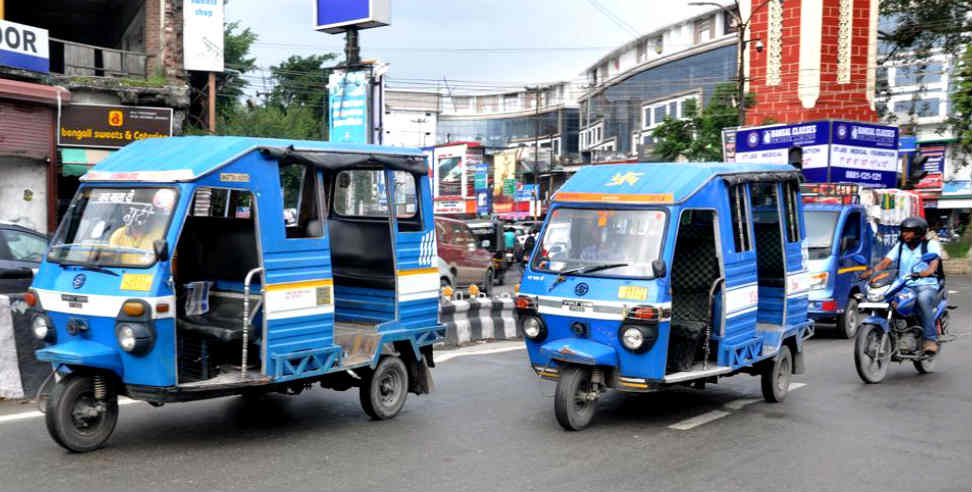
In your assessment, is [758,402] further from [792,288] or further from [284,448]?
[284,448]

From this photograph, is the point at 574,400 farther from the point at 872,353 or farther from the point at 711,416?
the point at 872,353

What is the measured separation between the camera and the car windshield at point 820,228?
15.3 m

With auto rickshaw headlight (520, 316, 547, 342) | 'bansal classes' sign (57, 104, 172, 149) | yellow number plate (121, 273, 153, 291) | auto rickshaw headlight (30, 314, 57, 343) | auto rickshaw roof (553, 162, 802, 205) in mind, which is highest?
'bansal classes' sign (57, 104, 172, 149)

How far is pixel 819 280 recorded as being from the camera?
1491cm

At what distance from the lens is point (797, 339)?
9.78 metres

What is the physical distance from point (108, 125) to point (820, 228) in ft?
55.2

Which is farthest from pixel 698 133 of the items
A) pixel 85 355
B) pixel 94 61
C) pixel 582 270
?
pixel 85 355

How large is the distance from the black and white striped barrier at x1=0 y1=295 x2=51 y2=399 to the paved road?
1.56 feet

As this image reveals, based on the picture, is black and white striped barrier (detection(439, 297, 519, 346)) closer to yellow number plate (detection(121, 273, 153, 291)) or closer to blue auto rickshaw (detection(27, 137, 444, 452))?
blue auto rickshaw (detection(27, 137, 444, 452))

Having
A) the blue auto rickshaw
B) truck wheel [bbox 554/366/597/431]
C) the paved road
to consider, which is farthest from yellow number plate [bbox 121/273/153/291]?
truck wheel [bbox 554/366/597/431]

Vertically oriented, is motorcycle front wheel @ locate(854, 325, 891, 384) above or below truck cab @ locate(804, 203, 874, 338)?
below

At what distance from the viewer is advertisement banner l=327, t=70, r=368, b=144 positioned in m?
24.2

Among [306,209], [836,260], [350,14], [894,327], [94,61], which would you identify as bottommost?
[894,327]

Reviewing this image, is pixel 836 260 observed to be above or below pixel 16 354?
above
